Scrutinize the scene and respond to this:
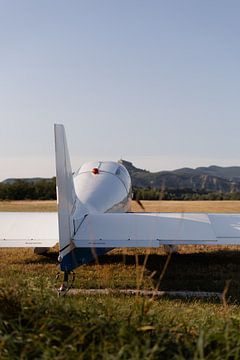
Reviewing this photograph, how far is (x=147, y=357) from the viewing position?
9.68ft

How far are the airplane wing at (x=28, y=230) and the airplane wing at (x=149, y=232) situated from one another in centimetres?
155

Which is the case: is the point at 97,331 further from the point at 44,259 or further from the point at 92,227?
the point at 44,259

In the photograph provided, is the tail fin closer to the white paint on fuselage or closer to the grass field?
the white paint on fuselage

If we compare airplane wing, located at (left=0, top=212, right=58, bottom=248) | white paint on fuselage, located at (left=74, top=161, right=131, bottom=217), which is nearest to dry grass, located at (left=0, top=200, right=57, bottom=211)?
white paint on fuselage, located at (left=74, top=161, right=131, bottom=217)

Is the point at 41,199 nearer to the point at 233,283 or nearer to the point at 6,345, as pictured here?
the point at 233,283

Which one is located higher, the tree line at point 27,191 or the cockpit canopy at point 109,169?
the cockpit canopy at point 109,169

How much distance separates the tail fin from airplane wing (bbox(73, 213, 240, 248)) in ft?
0.93

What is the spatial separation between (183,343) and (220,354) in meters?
0.30

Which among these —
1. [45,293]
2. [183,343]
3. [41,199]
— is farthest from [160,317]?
[41,199]

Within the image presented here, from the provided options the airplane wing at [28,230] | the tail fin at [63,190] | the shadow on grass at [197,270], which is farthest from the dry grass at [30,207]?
the tail fin at [63,190]

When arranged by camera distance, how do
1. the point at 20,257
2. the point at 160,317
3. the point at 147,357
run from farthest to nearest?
the point at 20,257 → the point at 160,317 → the point at 147,357

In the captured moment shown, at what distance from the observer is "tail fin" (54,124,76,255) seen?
28.3 ft

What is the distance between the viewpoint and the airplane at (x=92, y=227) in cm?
886

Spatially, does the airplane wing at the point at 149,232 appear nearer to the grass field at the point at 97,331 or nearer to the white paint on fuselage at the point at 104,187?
the white paint on fuselage at the point at 104,187
